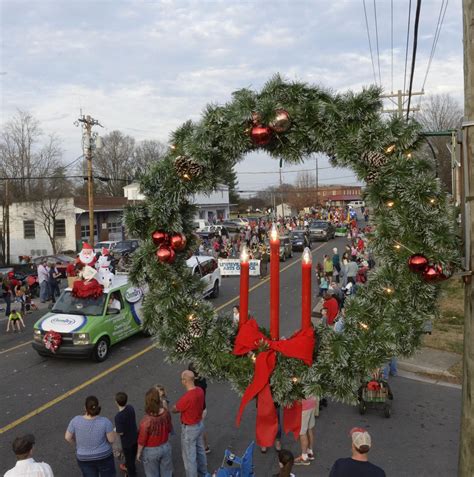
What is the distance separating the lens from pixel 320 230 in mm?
38250

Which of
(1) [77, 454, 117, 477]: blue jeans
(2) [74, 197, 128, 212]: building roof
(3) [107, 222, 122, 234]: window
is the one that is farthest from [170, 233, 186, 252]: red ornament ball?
(3) [107, 222, 122, 234]: window

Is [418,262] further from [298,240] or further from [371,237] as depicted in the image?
[298,240]

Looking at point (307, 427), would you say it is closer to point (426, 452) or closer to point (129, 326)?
point (426, 452)

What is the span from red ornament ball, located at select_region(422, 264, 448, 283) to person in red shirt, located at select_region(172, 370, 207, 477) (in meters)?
3.26

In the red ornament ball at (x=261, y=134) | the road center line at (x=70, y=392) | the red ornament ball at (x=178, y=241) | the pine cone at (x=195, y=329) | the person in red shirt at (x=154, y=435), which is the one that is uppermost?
the red ornament ball at (x=261, y=134)

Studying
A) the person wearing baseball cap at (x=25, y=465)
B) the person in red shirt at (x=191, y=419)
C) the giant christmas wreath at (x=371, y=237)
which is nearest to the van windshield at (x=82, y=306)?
the person in red shirt at (x=191, y=419)

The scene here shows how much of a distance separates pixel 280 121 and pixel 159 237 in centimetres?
127

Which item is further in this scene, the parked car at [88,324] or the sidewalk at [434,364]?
the parked car at [88,324]

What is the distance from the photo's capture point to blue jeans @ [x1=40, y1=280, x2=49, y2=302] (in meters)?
18.6

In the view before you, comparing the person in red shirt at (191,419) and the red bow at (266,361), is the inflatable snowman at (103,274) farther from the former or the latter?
the red bow at (266,361)

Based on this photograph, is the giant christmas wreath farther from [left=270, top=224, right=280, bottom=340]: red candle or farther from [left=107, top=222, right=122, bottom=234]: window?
[left=107, top=222, right=122, bottom=234]: window

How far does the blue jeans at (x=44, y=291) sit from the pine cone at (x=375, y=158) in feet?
57.5

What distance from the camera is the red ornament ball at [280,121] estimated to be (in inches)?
134

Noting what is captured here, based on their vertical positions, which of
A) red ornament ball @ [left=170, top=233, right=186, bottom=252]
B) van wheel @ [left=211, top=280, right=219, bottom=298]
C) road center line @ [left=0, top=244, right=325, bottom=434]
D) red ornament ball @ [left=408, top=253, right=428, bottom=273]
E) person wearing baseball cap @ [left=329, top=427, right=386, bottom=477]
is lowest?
road center line @ [left=0, top=244, right=325, bottom=434]
